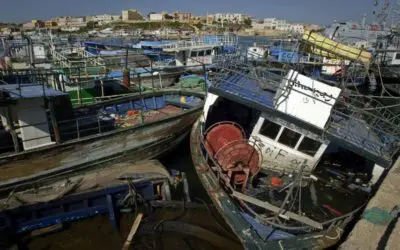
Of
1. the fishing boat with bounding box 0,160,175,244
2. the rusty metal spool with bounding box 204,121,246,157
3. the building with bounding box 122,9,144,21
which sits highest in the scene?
the building with bounding box 122,9,144,21

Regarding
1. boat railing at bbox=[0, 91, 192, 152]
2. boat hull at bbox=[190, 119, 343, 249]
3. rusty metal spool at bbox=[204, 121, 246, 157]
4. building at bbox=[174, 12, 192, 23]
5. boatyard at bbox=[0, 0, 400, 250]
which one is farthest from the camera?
building at bbox=[174, 12, 192, 23]

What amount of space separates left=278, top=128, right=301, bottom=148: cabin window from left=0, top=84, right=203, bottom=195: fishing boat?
478 cm

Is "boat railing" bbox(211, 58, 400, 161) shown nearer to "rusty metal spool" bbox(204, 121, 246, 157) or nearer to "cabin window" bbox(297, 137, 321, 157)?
"cabin window" bbox(297, 137, 321, 157)

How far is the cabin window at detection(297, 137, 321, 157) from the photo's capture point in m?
9.52

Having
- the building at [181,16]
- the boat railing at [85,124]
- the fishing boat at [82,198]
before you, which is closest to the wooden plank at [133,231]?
the fishing boat at [82,198]

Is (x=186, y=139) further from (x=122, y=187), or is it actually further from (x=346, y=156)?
(x=346, y=156)

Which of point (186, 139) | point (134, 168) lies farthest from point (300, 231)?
point (186, 139)

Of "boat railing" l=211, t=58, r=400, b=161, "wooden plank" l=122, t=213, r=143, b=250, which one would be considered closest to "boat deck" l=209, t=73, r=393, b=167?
"boat railing" l=211, t=58, r=400, b=161

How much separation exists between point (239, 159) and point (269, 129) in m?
1.46

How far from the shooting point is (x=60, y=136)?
422 inches

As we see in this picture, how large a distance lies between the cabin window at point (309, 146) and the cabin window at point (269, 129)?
84 centimetres

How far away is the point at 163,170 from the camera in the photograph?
10609 millimetres

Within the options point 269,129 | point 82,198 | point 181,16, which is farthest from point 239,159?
point 181,16

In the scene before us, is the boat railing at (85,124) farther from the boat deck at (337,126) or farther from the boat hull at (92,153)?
the boat deck at (337,126)
